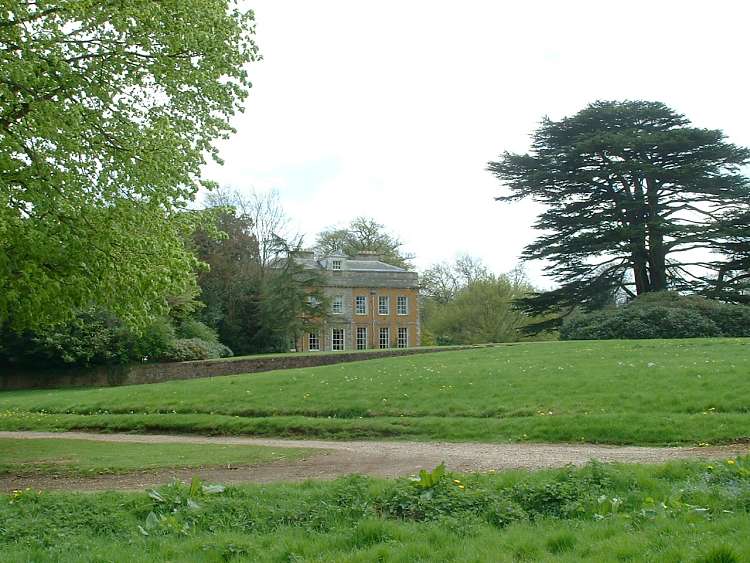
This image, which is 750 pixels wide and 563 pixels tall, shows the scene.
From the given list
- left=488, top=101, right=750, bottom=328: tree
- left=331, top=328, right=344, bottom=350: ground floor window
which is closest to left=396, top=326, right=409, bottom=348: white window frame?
left=331, top=328, right=344, bottom=350: ground floor window

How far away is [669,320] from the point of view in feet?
123

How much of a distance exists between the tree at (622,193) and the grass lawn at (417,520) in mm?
38429

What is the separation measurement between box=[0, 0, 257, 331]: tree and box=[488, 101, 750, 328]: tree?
1380 inches

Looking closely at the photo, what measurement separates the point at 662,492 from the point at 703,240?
131 ft

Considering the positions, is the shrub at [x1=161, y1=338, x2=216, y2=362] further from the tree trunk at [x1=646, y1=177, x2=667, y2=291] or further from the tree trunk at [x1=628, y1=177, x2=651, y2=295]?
the tree trunk at [x1=646, y1=177, x2=667, y2=291]

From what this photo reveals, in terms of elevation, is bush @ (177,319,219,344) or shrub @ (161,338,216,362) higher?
bush @ (177,319,219,344)

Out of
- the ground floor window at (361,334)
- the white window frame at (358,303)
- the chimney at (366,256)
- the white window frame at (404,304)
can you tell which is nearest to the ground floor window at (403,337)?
the white window frame at (404,304)

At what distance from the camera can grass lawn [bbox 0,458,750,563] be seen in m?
6.36

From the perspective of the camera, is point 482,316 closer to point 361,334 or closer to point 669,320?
point 361,334

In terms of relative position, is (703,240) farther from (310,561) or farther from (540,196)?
(310,561)

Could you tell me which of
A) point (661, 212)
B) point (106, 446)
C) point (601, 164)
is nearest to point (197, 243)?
point (601, 164)

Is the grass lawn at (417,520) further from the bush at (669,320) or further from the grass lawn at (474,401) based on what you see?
the bush at (669,320)

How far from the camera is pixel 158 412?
22.7 metres

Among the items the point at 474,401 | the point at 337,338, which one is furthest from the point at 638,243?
the point at 337,338
